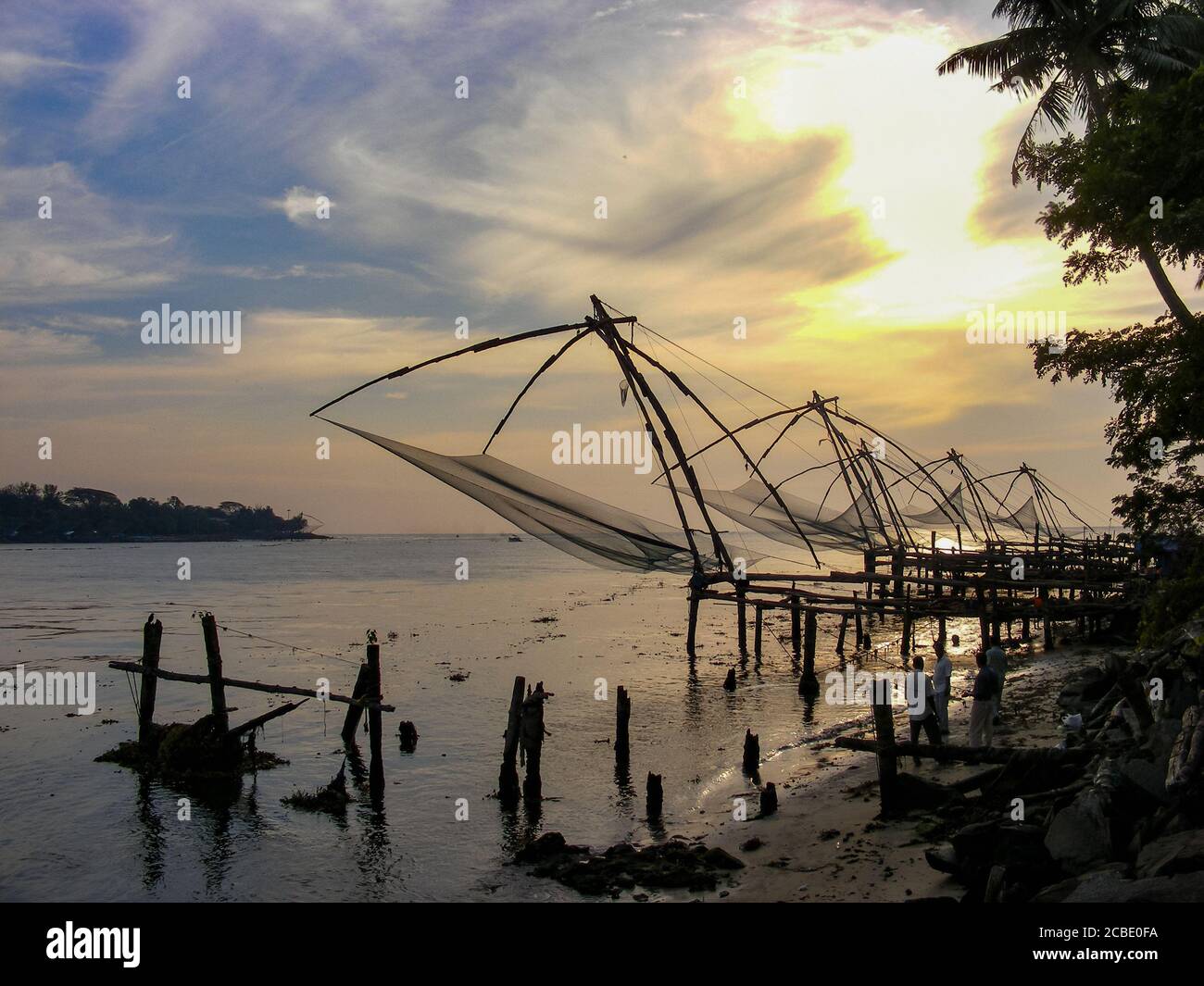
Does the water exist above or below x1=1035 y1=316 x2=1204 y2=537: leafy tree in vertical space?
below

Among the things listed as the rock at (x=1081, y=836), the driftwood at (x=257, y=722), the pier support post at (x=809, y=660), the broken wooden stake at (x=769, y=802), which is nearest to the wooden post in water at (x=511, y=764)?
the driftwood at (x=257, y=722)

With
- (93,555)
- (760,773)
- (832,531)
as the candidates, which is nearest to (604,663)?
(832,531)

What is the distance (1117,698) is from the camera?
965cm

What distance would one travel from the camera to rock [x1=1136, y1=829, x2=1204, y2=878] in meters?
5.07

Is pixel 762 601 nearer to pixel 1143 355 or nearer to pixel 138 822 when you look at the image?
pixel 1143 355

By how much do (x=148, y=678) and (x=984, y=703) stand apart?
41.4 feet

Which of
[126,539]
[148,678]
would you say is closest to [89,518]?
[126,539]

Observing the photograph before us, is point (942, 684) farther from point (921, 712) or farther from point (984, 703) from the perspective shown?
point (984, 703)

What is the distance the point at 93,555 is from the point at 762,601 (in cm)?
12123

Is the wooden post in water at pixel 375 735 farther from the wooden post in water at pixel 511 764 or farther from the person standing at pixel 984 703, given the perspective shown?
the person standing at pixel 984 703

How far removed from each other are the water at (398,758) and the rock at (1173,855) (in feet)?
17.7

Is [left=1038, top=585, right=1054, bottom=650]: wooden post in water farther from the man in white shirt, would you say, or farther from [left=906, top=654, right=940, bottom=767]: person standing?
[left=906, top=654, right=940, bottom=767]: person standing

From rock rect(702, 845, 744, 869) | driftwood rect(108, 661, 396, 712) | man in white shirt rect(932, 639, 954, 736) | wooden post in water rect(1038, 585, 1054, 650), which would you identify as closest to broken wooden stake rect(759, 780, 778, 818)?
rock rect(702, 845, 744, 869)

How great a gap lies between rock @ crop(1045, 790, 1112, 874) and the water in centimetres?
477
